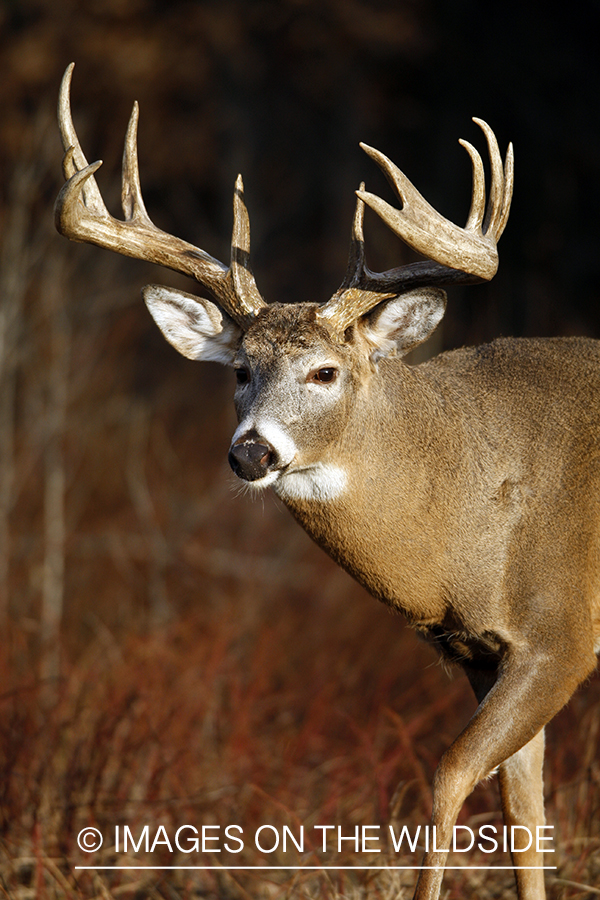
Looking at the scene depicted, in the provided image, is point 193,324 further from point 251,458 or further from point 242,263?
point 251,458

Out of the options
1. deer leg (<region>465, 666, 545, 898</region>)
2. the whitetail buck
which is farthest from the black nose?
deer leg (<region>465, 666, 545, 898</region>)

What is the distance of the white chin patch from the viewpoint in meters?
3.54

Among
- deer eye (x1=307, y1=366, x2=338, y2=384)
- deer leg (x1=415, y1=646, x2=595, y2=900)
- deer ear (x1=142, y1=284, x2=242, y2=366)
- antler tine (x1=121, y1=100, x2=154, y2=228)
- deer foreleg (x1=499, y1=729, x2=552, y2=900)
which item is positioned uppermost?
antler tine (x1=121, y1=100, x2=154, y2=228)

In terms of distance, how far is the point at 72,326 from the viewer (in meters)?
7.79

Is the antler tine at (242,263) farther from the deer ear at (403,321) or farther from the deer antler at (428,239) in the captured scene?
the deer ear at (403,321)

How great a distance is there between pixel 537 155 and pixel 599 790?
10396mm

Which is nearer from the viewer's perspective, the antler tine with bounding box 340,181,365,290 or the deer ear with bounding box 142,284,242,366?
the antler tine with bounding box 340,181,365,290

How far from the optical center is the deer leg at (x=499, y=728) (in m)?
3.06

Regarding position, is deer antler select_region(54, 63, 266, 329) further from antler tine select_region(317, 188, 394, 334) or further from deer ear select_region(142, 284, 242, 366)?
antler tine select_region(317, 188, 394, 334)

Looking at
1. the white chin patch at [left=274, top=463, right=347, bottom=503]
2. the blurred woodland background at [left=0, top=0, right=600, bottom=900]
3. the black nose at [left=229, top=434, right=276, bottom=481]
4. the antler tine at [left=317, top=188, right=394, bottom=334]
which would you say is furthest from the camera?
the blurred woodland background at [left=0, top=0, right=600, bottom=900]

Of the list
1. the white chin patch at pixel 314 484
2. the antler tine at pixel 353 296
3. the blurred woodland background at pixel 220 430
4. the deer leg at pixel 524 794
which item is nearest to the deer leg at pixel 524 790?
the deer leg at pixel 524 794

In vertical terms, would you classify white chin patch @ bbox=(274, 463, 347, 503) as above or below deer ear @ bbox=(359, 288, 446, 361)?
below

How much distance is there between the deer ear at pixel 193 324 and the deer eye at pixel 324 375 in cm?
51

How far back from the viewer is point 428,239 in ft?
11.2
